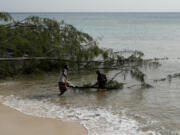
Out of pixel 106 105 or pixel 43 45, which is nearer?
pixel 106 105

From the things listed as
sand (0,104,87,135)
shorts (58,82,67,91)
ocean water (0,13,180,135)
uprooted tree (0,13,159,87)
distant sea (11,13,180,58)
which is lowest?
distant sea (11,13,180,58)

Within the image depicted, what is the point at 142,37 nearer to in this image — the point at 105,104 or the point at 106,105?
the point at 105,104

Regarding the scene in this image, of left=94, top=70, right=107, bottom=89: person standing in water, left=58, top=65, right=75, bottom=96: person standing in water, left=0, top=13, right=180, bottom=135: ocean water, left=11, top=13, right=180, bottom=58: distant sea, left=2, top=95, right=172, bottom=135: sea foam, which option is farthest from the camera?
left=11, top=13, right=180, bottom=58: distant sea

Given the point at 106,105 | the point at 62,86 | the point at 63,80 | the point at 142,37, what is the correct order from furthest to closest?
the point at 142,37, the point at 62,86, the point at 63,80, the point at 106,105

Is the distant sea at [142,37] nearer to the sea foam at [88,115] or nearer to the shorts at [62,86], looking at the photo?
the shorts at [62,86]

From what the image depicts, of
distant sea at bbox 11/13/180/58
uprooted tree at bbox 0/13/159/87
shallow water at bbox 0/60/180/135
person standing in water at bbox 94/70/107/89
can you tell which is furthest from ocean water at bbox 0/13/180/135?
distant sea at bbox 11/13/180/58

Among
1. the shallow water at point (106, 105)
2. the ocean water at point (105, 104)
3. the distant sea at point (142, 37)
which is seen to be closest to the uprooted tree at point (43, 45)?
the ocean water at point (105, 104)

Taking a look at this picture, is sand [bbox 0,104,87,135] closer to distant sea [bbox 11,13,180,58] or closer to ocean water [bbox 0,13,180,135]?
ocean water [bbox 0,13,180,135]

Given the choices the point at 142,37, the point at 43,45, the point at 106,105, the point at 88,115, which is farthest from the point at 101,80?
the point at 142,37

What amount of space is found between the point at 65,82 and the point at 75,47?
13.8ft

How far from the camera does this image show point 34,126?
9.45 m

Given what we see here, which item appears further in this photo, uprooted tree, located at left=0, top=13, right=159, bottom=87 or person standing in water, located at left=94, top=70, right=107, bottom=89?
uprooted tree, located at left=0, top=13, right=159, bottom=87

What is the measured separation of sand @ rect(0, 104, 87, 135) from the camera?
8.95 meters

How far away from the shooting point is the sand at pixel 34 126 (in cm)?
895
